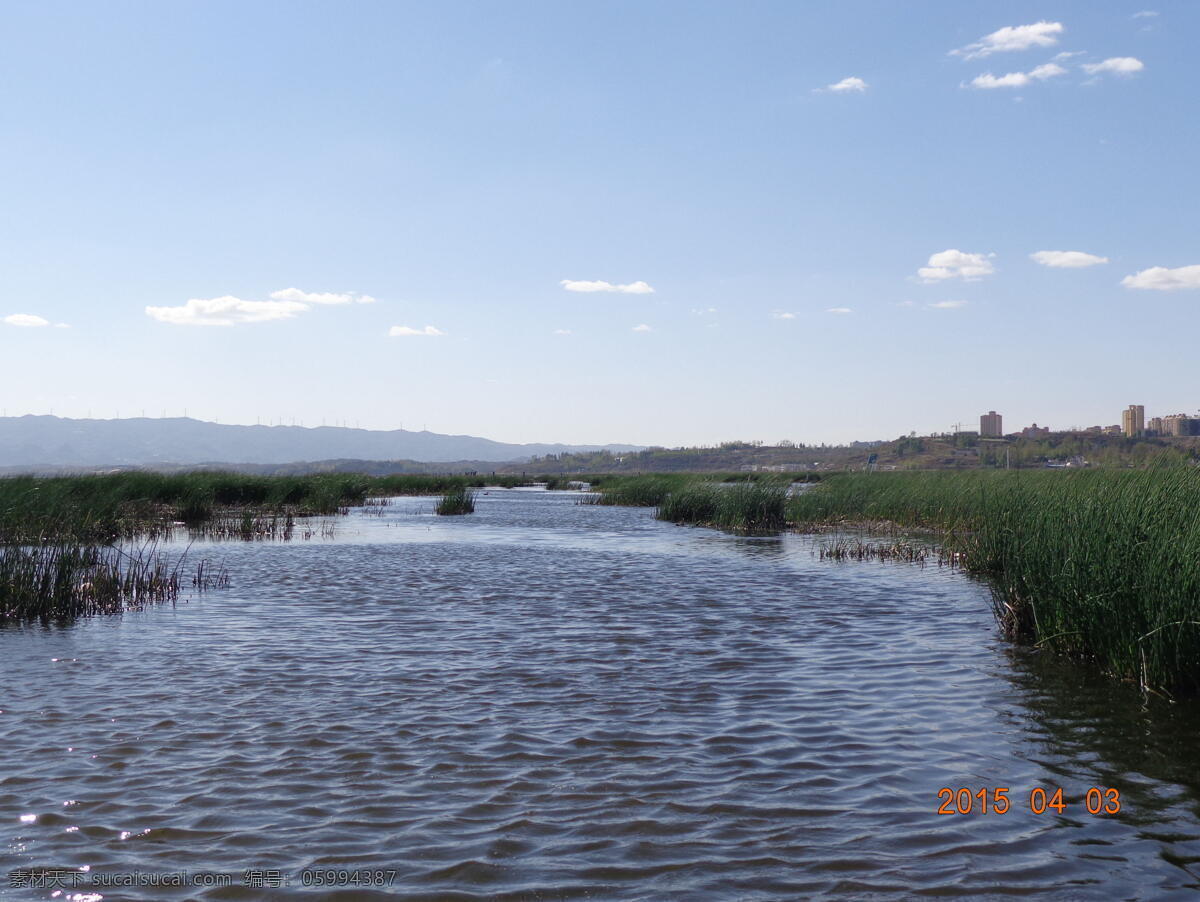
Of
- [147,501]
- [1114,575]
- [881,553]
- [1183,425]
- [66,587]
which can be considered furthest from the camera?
[1183,425]

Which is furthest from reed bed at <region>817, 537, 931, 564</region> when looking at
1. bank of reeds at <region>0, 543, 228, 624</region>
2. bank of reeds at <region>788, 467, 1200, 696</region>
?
bank of reeds at <region>0, 543, 228, 624</region>

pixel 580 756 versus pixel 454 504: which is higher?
pixel 454 504

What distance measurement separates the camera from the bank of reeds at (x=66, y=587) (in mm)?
12094

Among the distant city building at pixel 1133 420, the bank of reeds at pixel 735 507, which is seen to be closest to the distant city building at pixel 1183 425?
the distant city building at pixel 1133 420

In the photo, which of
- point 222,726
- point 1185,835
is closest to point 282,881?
point 222,726

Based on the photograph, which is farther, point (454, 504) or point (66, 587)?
point (454, 504)

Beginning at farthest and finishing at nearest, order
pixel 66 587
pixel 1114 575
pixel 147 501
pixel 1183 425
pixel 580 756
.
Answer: pixel 1183 425 < pixel 147 501 < pixel 66 587 < pixel 1114 575 < pixel 580 756

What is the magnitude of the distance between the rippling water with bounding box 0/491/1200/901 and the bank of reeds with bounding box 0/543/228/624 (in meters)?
0.67

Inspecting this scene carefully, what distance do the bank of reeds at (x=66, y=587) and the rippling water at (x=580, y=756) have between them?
2.21ft

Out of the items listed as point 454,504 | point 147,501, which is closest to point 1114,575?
point 147,501

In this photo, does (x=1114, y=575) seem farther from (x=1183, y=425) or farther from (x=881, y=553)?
(x=1183, y=425)

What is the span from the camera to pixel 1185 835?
5.32m

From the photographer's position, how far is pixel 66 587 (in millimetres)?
12508

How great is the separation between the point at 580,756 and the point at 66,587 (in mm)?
9187
